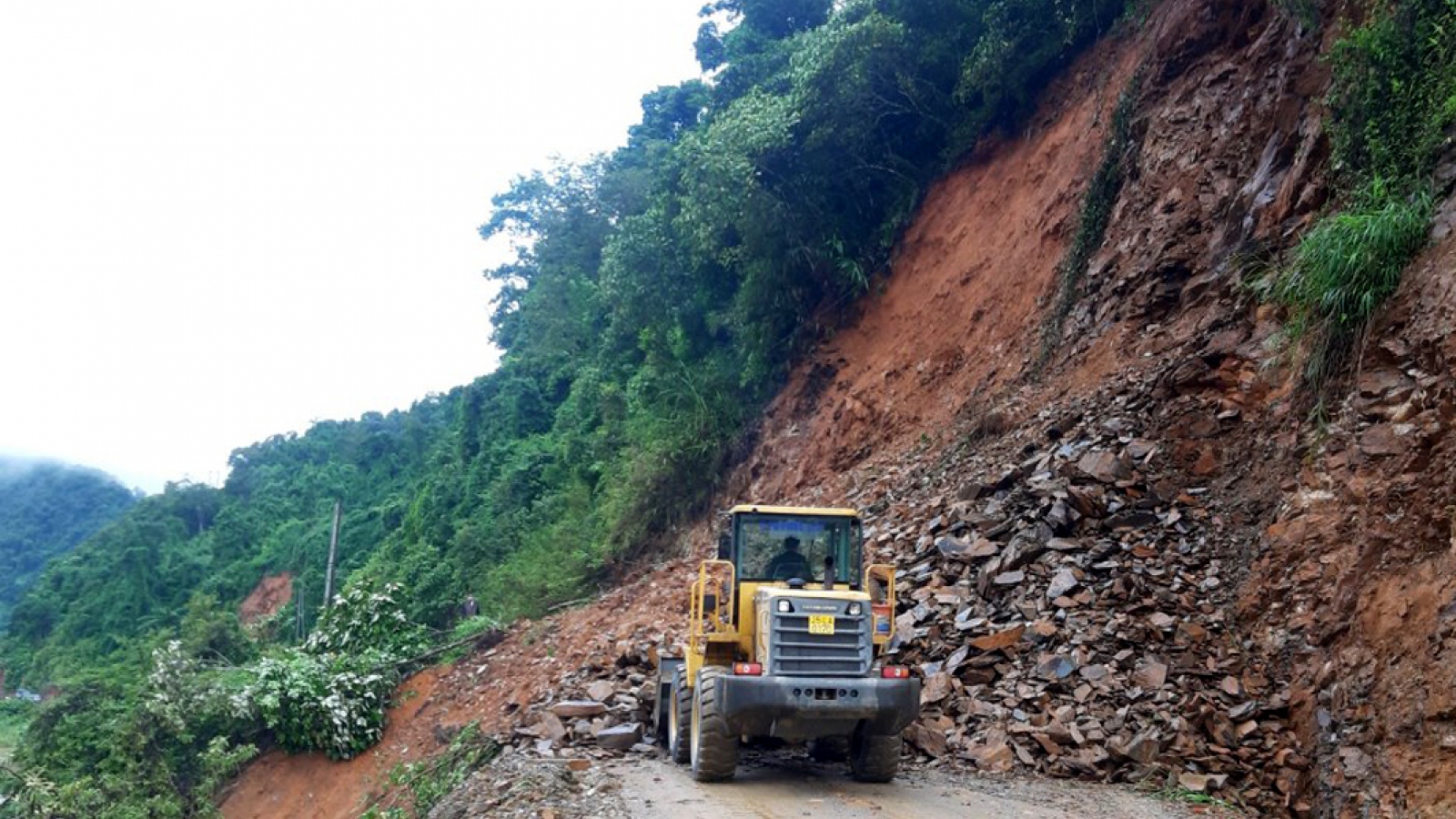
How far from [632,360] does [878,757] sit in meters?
21.4

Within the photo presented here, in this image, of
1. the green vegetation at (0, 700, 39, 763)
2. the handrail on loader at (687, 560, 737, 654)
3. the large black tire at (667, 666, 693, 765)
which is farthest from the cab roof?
the green vegetation at (0, 700, 39, 763)

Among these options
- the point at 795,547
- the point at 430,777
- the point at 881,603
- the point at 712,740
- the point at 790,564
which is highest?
the point at 795,547

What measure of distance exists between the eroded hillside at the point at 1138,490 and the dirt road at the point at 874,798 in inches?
19.3

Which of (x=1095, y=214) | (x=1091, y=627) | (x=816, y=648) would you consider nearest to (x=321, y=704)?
(x=816, y=648)

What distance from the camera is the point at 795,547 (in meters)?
9.50

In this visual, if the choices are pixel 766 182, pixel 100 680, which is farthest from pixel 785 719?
pixel 100 680

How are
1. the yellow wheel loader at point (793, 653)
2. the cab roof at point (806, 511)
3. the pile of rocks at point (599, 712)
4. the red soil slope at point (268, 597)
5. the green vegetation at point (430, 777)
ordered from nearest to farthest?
the yellow wheel loader at point (793, 653)
the cab roof at point (806, 511)
the pile of rocks at point (599, 712)
the green vegetation at point (430, 777)
the red soil slope at point (268, 597)

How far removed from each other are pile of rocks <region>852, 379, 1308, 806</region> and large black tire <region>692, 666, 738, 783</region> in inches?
82.4

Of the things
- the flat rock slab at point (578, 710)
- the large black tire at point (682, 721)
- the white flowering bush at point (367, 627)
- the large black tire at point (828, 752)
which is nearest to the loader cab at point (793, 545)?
the large black tire at point (682, 721)

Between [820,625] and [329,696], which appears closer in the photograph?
[820,625]

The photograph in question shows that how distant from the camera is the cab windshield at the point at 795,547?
9445 millimetres

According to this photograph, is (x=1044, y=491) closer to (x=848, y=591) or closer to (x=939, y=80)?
(x=848, y=591)

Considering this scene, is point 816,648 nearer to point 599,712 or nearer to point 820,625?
point 820,625

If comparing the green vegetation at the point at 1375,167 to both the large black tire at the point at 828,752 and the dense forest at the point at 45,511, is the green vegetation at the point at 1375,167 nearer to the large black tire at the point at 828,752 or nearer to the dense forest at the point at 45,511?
the large black tire at the point at 828,752
